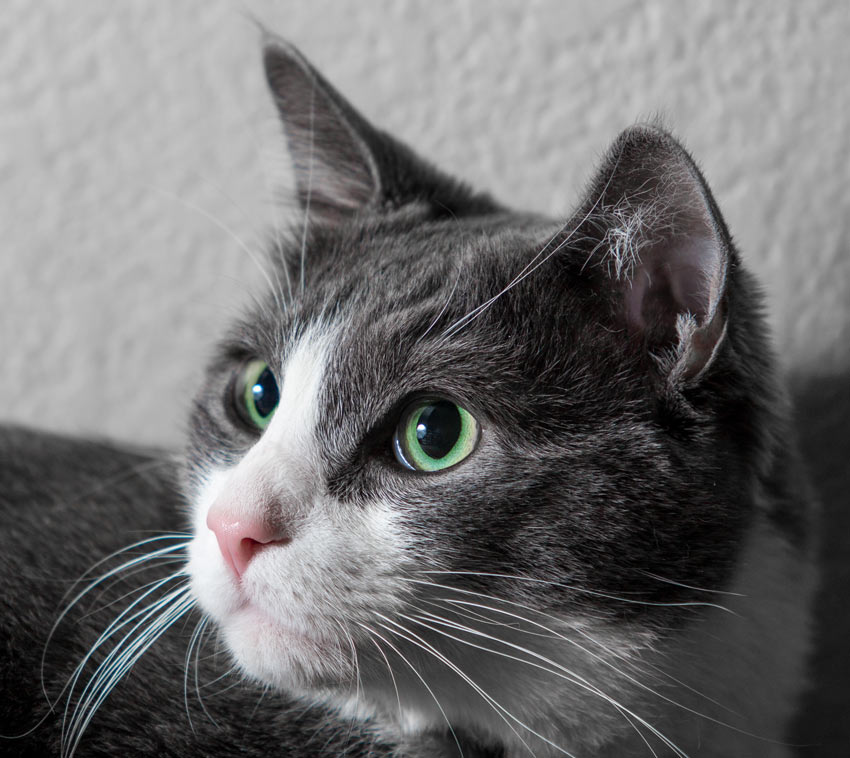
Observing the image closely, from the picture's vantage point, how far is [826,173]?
974mm

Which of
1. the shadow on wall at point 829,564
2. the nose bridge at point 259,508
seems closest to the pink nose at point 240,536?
the nose bridge at point 259,508

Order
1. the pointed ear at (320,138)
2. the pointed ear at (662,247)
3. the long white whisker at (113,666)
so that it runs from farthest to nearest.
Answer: the pointed ear at (320,138)
the long white whisker at (113,666)
the pointed ear at (662,247)

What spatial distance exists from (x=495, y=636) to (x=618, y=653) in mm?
90

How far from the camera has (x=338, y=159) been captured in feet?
3.20

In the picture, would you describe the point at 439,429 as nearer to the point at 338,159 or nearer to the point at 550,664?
the point at 550,664

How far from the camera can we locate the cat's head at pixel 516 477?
0.67 m

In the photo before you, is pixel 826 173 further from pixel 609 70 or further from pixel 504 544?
pixel 504 544

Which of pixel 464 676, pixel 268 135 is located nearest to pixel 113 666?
pixel 464 676

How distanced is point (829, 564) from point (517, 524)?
44cm

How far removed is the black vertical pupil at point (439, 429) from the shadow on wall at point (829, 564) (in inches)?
16.5

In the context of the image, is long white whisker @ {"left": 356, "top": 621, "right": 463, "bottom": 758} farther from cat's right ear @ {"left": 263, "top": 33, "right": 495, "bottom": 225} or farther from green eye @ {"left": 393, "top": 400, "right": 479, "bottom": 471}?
cat's right ear @ {"left": 263, "top": 33, "right": 495, "bottom": 225}

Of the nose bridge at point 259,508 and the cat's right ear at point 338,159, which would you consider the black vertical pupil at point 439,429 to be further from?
the cat's right ear at point 338,159

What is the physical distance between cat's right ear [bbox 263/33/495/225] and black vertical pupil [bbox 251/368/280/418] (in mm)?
187

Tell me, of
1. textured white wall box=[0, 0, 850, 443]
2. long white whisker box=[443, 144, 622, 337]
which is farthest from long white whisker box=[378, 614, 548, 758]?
textured white wall box=[0, 0, 850, 443]
